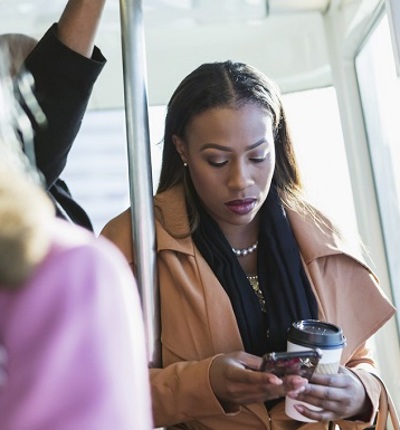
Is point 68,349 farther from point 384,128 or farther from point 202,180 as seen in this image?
point 384,128

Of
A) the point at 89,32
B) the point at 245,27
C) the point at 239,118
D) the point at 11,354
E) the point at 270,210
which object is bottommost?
the point at 11,354

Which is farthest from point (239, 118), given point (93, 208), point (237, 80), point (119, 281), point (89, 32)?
point (93, 208)

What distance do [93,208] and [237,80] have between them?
1004 millimetres

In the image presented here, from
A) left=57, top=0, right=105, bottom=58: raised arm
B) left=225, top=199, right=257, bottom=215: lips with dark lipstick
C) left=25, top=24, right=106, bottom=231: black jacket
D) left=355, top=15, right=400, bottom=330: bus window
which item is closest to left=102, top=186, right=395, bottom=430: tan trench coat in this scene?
left=225, top=199, right=257, bottom=215: lips with dark lipstick

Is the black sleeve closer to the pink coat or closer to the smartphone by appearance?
the smartphone

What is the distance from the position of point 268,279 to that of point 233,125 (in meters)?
0.28

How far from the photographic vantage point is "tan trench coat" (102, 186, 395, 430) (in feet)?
4.05

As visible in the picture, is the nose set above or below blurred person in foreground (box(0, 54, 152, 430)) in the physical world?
above

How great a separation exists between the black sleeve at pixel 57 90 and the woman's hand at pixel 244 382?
0.38 meters

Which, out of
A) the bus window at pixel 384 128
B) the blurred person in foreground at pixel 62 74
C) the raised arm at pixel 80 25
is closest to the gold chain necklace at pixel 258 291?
the blurred person in foreground at pixel 62 74

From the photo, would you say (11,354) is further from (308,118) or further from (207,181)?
(308,118)

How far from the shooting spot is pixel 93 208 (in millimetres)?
2285

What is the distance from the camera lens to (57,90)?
1.16m

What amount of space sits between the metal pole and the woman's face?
0.34ft
